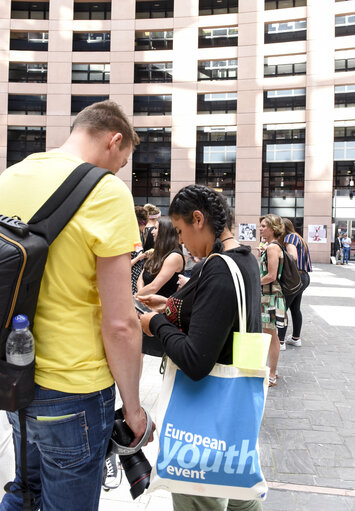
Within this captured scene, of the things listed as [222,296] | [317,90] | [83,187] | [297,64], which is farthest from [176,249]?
[297,64]

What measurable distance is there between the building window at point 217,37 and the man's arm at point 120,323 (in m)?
32.1

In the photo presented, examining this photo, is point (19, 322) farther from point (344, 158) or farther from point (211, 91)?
point (344, 158)

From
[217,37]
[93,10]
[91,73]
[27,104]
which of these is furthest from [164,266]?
[93,10]

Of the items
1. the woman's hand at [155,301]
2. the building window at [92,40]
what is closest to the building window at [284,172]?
the building window at [92,40]

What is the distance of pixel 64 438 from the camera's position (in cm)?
143

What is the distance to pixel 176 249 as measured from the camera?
4297mm

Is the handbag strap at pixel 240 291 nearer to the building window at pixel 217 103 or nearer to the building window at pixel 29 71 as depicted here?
the building window at pixel 217 103

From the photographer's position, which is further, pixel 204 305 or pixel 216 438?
pixel 204 305

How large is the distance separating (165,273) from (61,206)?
279cm

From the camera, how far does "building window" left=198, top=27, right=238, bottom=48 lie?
A: 29.1m

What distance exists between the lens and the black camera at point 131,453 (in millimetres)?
1647

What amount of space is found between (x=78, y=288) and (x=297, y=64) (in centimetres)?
3117

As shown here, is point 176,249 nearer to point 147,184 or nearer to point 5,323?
point 5,323

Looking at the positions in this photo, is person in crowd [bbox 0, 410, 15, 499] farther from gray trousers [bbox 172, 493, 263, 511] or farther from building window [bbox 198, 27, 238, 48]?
building window [bbox 198, 27, 238, 48]
